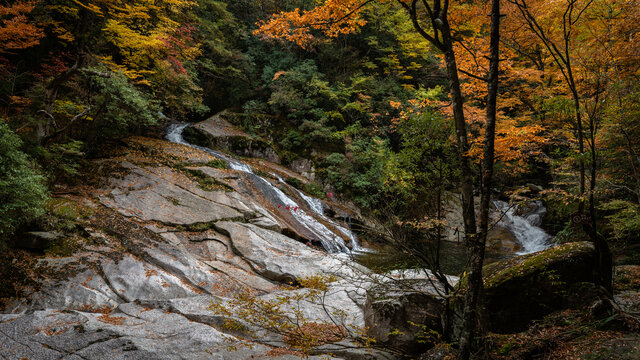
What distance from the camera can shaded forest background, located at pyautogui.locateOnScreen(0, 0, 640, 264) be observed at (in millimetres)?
5016

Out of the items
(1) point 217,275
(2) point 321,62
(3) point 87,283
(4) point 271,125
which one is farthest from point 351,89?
(3) point 87,283

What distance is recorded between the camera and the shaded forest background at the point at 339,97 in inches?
197

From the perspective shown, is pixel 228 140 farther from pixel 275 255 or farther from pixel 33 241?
pixel 33 241

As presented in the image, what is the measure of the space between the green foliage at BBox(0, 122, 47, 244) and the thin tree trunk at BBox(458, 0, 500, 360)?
23.3 feet

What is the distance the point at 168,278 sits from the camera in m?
6.03

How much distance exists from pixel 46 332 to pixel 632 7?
10.5m

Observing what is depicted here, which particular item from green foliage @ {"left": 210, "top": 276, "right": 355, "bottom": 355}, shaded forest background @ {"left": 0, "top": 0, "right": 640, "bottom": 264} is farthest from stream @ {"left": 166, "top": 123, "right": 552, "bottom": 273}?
green foliage @ {"left": 210, "top": 276, "right": 355, "bottom": 355}

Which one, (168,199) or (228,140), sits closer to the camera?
(168,199)

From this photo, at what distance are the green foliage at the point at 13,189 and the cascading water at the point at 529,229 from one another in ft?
54.0

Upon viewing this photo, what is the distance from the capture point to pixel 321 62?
20344 mm

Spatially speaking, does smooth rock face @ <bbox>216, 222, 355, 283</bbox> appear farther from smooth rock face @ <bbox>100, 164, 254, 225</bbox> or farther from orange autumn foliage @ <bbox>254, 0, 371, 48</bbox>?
orange autumn foliage @ <bbox>254, 0, 371, 48</bbox>

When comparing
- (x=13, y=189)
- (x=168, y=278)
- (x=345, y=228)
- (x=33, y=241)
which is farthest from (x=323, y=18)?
(x=345, y=228)

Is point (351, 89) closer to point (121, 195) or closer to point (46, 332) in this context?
point (121, 195)

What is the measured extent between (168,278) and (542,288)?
6649mm
